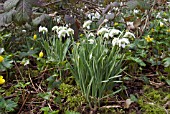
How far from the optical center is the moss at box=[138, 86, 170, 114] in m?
1.40

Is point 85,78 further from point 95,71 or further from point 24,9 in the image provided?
point 24,9

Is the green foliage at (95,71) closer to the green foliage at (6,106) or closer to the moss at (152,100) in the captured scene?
the moss at (152,100)

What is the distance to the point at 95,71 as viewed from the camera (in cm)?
137

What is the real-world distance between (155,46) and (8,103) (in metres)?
1.26

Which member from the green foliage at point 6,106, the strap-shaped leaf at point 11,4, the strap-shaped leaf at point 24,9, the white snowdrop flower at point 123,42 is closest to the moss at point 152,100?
the white snowdrop flower at point 123,42

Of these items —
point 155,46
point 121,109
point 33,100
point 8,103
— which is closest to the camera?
point 8,103

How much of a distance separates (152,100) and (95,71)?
409 mm

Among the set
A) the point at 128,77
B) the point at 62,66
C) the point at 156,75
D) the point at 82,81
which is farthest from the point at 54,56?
the point at 156,75

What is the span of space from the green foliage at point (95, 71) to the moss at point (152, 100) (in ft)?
0.69

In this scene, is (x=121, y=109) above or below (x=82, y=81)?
below

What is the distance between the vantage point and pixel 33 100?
1493mm

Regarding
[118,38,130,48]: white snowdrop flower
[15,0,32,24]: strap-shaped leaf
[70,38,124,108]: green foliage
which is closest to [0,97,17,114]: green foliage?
[70,38,124,108]: green foliage

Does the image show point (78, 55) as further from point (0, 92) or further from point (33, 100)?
point (0, 92)

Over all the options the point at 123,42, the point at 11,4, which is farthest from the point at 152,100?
the point at 11,4
